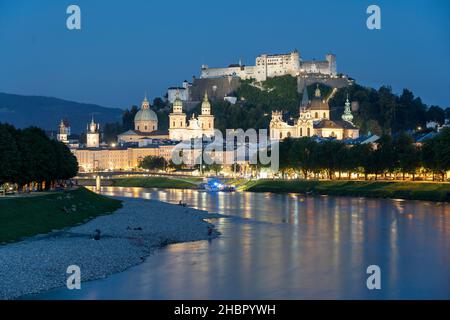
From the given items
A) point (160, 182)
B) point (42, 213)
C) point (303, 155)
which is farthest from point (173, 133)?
point (42, 213)

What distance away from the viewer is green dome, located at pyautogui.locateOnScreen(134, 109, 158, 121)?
173625 mm

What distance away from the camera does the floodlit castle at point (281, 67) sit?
157 meters

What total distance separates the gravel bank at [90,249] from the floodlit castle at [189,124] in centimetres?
10639

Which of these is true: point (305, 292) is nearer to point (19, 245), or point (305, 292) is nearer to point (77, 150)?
point (19, 245)

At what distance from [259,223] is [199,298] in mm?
23254

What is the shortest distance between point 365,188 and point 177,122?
9053 centimetres

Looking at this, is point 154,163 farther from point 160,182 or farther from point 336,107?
point 336,107

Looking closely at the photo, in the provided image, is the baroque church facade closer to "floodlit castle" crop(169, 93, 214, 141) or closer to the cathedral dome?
"floodlit castle" crop(169, 93, 214, 141)

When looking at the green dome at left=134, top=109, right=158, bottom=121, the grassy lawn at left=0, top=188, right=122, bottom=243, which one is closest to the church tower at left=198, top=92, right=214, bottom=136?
the green dome at left=134, top=109, right=158, bottom=121

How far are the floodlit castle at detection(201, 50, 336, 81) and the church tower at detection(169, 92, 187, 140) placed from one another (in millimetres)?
10793

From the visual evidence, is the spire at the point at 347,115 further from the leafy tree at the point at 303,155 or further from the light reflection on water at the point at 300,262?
the light reflection on water at the point at 300,262

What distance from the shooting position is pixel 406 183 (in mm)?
74688
